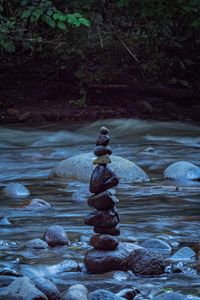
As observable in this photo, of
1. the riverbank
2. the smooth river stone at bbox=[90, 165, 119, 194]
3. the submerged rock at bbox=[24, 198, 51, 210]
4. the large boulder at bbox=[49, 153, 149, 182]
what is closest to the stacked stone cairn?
the smooth river stone at bbox=[90, 165, 119, 194]

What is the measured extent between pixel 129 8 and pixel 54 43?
71.6 inches

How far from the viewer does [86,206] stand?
5.70 metres

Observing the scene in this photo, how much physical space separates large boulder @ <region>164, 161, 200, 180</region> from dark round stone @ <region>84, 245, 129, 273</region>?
12.2ft

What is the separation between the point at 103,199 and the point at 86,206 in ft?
7.36

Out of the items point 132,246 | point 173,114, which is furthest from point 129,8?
point 132,246

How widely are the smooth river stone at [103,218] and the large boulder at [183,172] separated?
12.2 ft

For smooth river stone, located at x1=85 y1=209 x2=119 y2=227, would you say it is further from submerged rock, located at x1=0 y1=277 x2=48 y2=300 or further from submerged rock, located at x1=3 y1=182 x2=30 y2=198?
submerged rock, located at x1=3 y1=182 x2=30 y2=198

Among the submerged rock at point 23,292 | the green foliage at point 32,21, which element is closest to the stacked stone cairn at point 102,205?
the submerged rock at point 23,292

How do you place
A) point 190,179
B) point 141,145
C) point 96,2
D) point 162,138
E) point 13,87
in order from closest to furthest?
point 190,179
point 141,145
point 162,138
point 96,2
point 13,87

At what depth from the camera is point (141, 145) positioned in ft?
36.7

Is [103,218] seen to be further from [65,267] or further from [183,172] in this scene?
[183,172]

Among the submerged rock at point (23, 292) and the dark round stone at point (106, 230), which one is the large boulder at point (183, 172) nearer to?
the dark round stone at point (106, 230)

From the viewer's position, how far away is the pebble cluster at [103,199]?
345 centimetres

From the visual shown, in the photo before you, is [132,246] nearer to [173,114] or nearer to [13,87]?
[173,114]
